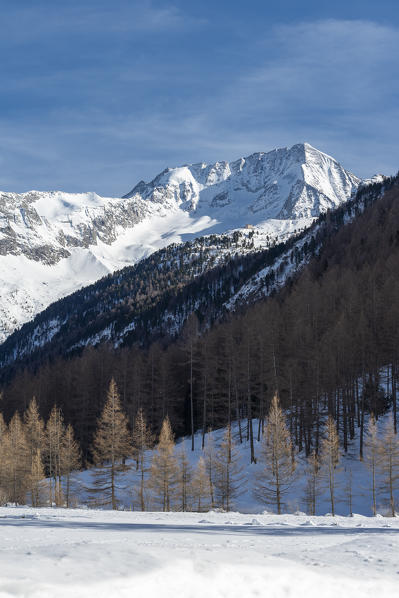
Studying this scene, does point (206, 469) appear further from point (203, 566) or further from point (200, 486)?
point (203, 566)

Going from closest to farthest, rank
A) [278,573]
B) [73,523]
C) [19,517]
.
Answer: [278,573], [73,523], [19,517]

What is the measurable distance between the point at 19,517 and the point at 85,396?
45524 millimetres

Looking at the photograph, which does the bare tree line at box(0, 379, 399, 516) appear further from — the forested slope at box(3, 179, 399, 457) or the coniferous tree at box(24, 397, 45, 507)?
the forested slope at box(3, 179, 399, 457)

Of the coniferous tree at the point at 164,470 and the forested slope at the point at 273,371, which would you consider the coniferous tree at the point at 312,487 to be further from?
the coniferous tree at the point at 164,470

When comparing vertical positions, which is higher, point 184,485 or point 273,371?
point 273,371

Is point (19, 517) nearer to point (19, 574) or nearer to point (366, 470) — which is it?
point (19, 574)

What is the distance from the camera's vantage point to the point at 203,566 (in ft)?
33.1

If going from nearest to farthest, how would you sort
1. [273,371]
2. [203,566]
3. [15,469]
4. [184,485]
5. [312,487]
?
[203,566]
[312,487]
[184,485]
[15,469]
[273,371]

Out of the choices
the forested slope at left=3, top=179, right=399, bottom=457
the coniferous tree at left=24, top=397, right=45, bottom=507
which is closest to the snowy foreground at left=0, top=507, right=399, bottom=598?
the coniferous tree at left=24, top=397, right=45, bottom=507

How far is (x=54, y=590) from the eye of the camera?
8250 millimetres

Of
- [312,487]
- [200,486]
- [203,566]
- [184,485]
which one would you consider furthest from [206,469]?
[203,566]

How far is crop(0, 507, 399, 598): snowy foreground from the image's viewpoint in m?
8.77

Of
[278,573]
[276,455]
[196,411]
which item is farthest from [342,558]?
[196,411]

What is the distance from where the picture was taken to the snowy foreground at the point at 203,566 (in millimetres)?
8773
